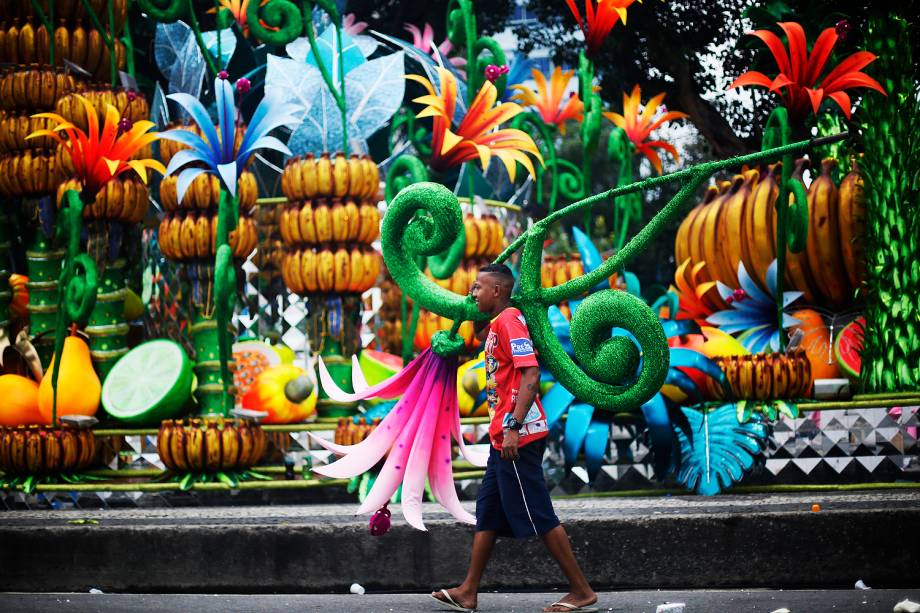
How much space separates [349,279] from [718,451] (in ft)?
7.70

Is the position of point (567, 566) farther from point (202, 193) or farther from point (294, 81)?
point (294, 81)

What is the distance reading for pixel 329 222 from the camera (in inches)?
267

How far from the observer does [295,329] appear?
839cm

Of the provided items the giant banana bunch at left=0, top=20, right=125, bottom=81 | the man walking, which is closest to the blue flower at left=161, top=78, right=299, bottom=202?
the giant banana bunch at left=0, top=20, right=125, bottom=81

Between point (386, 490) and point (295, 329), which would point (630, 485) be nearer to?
point (386, 490)

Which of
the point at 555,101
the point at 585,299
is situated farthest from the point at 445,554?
the point at 555,101

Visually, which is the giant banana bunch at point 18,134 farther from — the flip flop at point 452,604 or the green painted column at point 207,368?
the flip flop at point 452,604

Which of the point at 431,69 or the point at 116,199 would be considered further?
the point at 431,69

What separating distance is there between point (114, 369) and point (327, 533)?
225 cm

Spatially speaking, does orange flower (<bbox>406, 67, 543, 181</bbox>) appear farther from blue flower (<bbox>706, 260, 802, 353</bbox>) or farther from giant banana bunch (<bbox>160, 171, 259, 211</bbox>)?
blue flower (<bbox>706, 260, 802, 353</bbox>)

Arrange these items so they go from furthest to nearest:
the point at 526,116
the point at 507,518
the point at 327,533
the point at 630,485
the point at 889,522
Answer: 1. the point at 526,116
2. the point at 630,485
3. the point at 327,533
4. the point at 889,522
5. the point at 507,518

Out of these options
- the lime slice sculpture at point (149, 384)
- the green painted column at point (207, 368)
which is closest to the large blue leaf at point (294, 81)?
the green painted column at point (207, 368)

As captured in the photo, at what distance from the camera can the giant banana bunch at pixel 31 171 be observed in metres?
6.93

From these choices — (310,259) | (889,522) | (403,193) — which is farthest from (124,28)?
(889,522)
